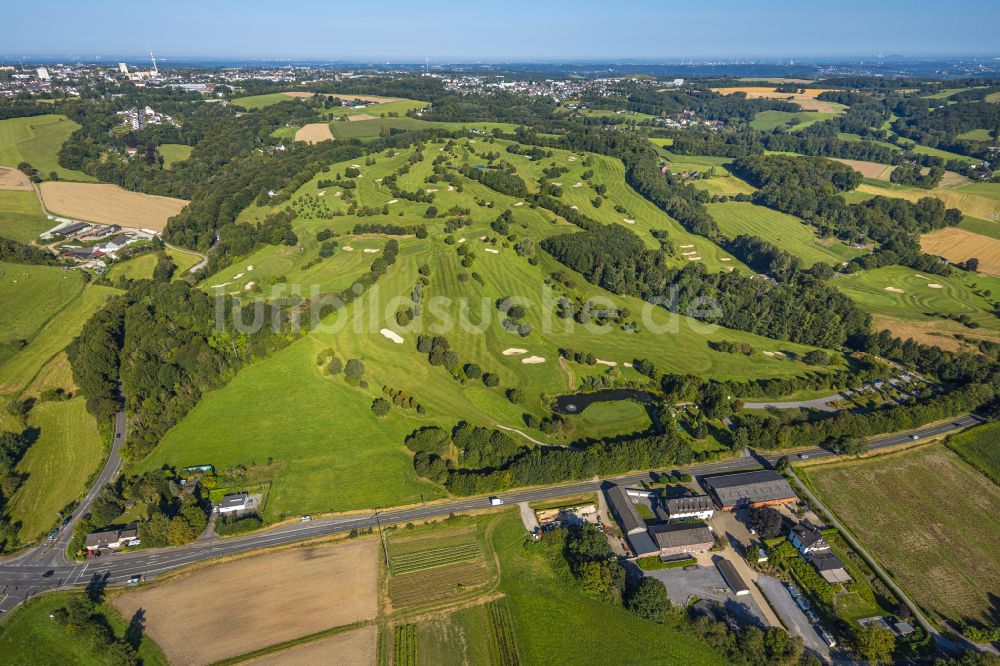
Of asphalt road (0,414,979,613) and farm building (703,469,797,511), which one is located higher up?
farm building (703,469,797,511)

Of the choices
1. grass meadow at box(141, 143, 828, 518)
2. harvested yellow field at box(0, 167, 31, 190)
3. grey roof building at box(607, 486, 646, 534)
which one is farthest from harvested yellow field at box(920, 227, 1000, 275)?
harvested yellow field at box(0, 167, 31, 190)

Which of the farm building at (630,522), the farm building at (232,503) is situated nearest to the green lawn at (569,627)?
the farm building at (630,522)

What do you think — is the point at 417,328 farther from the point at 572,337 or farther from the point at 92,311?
Answer: the point at 92,311

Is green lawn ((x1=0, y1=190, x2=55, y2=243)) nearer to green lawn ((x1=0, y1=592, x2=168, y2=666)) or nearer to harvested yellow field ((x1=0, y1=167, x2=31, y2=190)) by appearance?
harvested yellow field ((x1=0, y1=167, x2=31, y2=190))

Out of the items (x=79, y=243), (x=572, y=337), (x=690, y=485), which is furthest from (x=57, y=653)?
(x=79, y=243)

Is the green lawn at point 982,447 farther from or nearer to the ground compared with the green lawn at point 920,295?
nearer to the ground

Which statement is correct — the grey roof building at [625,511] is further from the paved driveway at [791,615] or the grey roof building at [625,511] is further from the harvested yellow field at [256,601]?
the harvested yellow field at [256,601]
